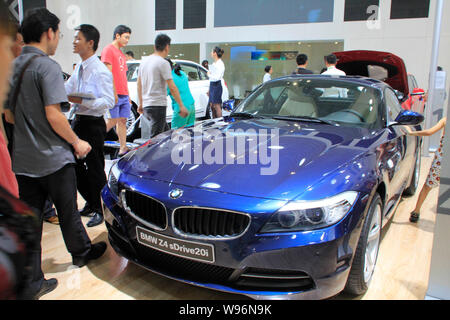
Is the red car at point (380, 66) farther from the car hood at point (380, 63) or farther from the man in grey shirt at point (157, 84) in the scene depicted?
the man in grey shirt at point (157, 84)

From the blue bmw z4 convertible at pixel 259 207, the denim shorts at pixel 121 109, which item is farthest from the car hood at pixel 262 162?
the denim shorts at pixel 121 109

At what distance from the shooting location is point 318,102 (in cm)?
311

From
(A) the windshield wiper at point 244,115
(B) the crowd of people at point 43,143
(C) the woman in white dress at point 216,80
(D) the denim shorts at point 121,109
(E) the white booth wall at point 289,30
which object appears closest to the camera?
(B) the crowd of people at point 43,143

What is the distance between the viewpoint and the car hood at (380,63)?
15.8 feet

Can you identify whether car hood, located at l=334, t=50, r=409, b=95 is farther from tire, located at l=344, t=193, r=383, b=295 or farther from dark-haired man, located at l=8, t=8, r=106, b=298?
dark-haired man, located at l=8, t=8, r=106, b=298

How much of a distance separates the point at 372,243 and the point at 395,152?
0.80 meters

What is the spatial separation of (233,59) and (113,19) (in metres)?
3.99

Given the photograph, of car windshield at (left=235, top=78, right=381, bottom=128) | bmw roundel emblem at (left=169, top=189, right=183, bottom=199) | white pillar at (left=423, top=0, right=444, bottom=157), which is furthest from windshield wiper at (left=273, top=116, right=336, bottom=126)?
white pillar at (left=423, top=0, right=444, bottom=157)

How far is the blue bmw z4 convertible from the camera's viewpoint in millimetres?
1747

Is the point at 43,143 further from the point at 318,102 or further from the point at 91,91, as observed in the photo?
the point at 318,102

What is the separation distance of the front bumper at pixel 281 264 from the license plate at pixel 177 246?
0.11 feet

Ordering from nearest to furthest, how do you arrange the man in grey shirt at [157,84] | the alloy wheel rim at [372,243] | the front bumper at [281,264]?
the front bumper at [281,264]
the alloy wheel rim at [372,243]
the man in grey shirt at [157,84]

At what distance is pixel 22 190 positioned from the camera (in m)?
2.16

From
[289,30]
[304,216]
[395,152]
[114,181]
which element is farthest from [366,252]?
A: [289,30]
